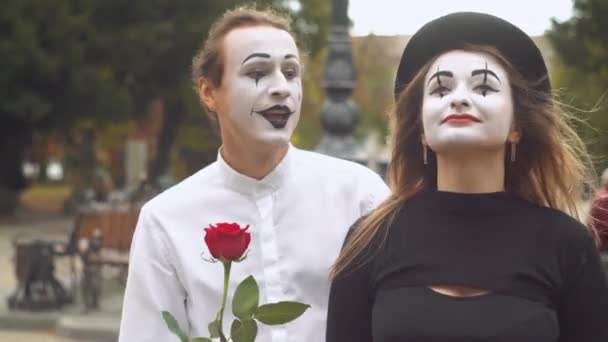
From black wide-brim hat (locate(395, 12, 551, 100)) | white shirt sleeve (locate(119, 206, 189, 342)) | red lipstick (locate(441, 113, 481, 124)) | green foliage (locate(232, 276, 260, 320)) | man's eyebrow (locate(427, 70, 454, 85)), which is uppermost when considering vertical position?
black wide-brim hat (locate(395, 12, 551, 100))

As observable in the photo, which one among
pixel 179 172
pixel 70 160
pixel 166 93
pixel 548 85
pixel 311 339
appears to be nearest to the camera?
pixel 548 85

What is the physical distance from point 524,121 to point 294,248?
0.66 meters

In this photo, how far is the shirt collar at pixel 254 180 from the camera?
2.70 meters

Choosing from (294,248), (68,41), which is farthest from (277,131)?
(68,41)

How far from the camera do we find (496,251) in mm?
2146

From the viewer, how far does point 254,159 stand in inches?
106

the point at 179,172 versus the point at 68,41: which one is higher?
the point at 68,41

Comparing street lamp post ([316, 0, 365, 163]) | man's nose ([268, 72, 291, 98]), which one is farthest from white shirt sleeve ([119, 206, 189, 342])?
street lamp post ([316, 0, 365, 163])

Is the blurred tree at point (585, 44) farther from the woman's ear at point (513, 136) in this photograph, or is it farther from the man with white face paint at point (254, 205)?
the woman's ear at point (513, 136)

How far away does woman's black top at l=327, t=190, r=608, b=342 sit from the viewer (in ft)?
6.84

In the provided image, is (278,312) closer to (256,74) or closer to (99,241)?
(256,74)

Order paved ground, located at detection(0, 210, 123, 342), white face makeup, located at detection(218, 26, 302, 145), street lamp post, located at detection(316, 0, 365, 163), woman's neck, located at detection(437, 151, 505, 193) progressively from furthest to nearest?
paved ground, located at detection(0, 210, 123, 342) → street lamp post, located at detection(316, 0, 365, 163) → white face makeup, located at detection(218, 26, 302, 145) → woman's neck, located at detection(437, 151, 505, 193)

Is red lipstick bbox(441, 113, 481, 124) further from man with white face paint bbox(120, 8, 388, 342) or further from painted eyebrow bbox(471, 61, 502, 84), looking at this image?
man with white face paint bbox(120, 8, 388, 342)

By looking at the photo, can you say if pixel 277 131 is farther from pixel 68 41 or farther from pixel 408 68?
pixel 68 41
